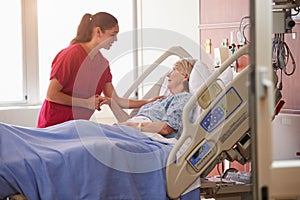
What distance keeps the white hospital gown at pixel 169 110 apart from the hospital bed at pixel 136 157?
24 centimetres

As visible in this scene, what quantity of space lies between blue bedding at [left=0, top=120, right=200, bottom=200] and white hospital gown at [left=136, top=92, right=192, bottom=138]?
248 millimetres

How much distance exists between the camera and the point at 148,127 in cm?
335

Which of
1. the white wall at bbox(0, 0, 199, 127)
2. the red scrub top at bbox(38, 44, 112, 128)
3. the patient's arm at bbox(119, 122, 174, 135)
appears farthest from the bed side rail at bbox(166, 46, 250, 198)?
the white wall at bbox(0, 0, 199, 127)

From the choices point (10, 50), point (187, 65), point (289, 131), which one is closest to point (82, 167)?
point (187, 65)

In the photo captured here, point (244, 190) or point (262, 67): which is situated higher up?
point (262, 67)

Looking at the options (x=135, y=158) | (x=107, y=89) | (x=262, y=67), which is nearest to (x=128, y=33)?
(x=107, y=89)

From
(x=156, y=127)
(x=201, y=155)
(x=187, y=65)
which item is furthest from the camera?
(x=187, y=65)

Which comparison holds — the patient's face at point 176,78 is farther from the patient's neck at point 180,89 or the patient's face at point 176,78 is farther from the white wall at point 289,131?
the white wall at point 289,131

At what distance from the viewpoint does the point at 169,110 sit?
342cm

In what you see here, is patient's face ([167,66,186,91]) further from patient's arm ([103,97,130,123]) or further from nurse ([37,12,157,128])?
patient's arm ([103,97,130,123])

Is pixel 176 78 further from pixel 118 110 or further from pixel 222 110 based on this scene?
pixel 222 110

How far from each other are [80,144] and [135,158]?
27 cm

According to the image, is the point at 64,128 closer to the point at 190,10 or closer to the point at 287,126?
Result: the point at 287,126

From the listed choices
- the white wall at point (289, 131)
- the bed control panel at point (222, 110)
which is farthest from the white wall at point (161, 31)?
the bed control panel at point (222, 110)
